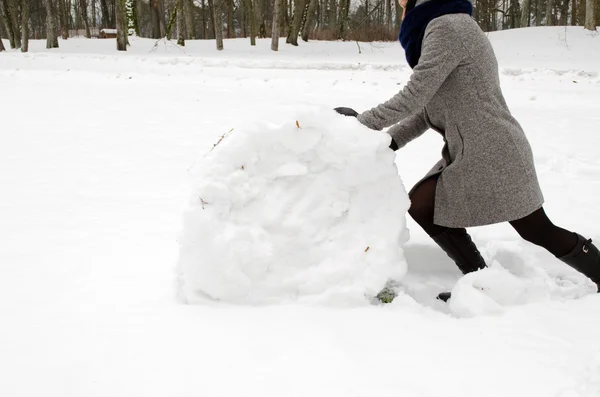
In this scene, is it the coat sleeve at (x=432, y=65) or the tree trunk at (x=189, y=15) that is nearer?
the coat sleeve at (x=432, y=65)

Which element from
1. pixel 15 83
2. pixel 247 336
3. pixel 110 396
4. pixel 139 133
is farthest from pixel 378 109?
pixel 15 83

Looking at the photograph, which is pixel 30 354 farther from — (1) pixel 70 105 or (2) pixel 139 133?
(1) pixel 70 105

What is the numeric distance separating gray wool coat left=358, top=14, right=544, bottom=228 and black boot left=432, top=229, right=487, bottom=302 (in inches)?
6.1

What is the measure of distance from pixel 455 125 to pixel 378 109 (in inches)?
13.6

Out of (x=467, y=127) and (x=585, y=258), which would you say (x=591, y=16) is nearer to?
(x=585, y=258)

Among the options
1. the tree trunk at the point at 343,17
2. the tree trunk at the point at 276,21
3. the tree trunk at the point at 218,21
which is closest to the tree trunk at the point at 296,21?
the tree trunk at the point at 276,21

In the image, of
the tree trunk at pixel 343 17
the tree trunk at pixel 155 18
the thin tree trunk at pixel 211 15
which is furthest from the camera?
the tree trunk at pixel 155 18

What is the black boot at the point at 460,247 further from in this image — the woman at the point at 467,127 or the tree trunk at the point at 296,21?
the tree trunk at the point at 296,21

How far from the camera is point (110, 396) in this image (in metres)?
1.57

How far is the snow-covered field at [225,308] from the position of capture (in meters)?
1.64

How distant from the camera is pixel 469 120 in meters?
2.16

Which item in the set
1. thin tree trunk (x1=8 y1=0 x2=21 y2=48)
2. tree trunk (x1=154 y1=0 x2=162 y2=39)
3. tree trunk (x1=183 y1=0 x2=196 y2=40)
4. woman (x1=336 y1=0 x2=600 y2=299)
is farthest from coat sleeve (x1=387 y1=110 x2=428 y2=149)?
tree trunk (x1=154 y1=0 x2=162 y2=39)

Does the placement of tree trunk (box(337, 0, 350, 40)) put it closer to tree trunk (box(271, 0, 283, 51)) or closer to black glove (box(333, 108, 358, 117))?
tree trunk (box(271, 0, 283, 51))

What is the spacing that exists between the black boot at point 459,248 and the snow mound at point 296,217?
29 cm
